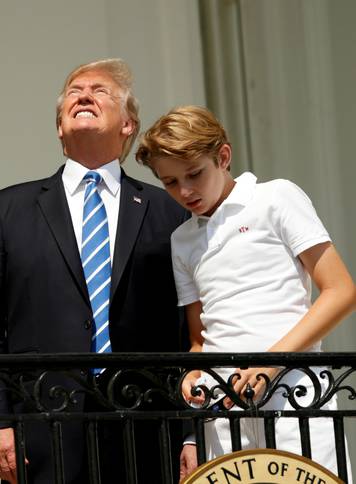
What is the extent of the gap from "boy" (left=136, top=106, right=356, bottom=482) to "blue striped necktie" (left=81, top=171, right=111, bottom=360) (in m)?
0.26

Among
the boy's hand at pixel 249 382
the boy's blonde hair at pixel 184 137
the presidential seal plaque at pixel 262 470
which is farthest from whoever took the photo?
the boy's blonde hair at pixel 184 137

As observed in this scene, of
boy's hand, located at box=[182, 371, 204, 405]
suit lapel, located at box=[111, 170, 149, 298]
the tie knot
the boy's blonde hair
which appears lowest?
boy's hand, located at box=[182, 371, 204, 405]

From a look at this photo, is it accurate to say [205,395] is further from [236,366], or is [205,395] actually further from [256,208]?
[256,208]

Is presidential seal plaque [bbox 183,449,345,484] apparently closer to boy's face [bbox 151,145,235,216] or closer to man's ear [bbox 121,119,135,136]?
boy's face [bbox 151,145,235,216]

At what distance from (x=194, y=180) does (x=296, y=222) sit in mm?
327


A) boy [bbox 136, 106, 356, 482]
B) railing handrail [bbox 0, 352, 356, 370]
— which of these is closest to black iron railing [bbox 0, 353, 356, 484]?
railing handrail [bbox 0, 352, 356, 370]

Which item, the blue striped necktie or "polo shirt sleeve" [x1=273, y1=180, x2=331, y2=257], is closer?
"polo shirt sleeve" [x1=273, y1=180, x2=331, y2=257]

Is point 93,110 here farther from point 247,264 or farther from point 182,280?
point 247,264

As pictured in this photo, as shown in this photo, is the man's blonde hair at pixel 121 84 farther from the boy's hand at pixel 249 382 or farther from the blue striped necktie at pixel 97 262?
the boy's hand at pixel 249 382

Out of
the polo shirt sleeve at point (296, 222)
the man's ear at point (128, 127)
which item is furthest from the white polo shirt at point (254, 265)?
the man's ear at point (128, 127)

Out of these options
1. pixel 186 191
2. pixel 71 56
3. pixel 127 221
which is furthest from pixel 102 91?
pixel 71 56

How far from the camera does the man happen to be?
17.0 ft

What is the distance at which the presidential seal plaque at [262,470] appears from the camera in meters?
4.39

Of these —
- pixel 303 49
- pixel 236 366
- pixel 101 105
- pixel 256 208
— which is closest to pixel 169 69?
pixel 303 49
